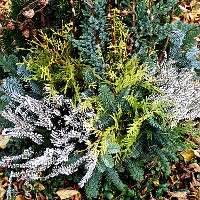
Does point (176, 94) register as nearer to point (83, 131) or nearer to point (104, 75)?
point (104, 75)

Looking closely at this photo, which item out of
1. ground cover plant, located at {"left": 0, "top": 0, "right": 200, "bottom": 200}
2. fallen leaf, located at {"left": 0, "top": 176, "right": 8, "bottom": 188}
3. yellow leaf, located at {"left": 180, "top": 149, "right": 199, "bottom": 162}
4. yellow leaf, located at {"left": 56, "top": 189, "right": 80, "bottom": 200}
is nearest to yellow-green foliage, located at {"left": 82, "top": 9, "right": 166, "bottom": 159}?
A: ground cover plant, located at {"left": 0, "top": 0, "right": 200, "bottom": 200}

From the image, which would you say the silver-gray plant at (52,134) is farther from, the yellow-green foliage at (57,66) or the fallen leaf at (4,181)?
the fallen leaf at (4,181)

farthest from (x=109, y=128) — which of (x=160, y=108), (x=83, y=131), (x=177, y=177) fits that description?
(x=177, y=177)

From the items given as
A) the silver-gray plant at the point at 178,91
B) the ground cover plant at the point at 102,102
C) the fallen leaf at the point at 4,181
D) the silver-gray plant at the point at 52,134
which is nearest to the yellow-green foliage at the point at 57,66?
the ground cover plant at the point at 102,102

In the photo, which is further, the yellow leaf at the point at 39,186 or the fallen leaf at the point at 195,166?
the fallen leaf at the point at 195,166

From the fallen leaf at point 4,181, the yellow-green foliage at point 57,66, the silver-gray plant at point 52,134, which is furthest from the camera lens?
the fallen leaf at point 4,181

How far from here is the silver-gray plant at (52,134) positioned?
7.55 ft

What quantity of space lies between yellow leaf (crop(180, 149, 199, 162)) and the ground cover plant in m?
0.08

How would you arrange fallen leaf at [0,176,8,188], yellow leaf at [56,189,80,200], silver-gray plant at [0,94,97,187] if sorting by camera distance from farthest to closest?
fallen leaf at [0,176,8,188], yellow leaf at [56,189,80,200], silver-gray plant at [0,94,97,187]

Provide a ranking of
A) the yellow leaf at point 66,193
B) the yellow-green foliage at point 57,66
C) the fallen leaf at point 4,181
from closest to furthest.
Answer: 1. the yellow-green foliage at point 57,66
2. the yellow leaf at point 66,193
3. the fallen leaf at point 4,181

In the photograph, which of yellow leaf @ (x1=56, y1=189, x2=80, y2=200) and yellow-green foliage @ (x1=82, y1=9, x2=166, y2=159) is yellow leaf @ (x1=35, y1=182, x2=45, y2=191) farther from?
yellow-green foliage @ (x1=82, y1=9, x2=166, y2=159)

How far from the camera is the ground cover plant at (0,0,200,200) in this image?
7.73 ft

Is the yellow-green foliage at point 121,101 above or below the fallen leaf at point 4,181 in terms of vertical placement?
above

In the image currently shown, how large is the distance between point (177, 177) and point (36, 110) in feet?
3.68
